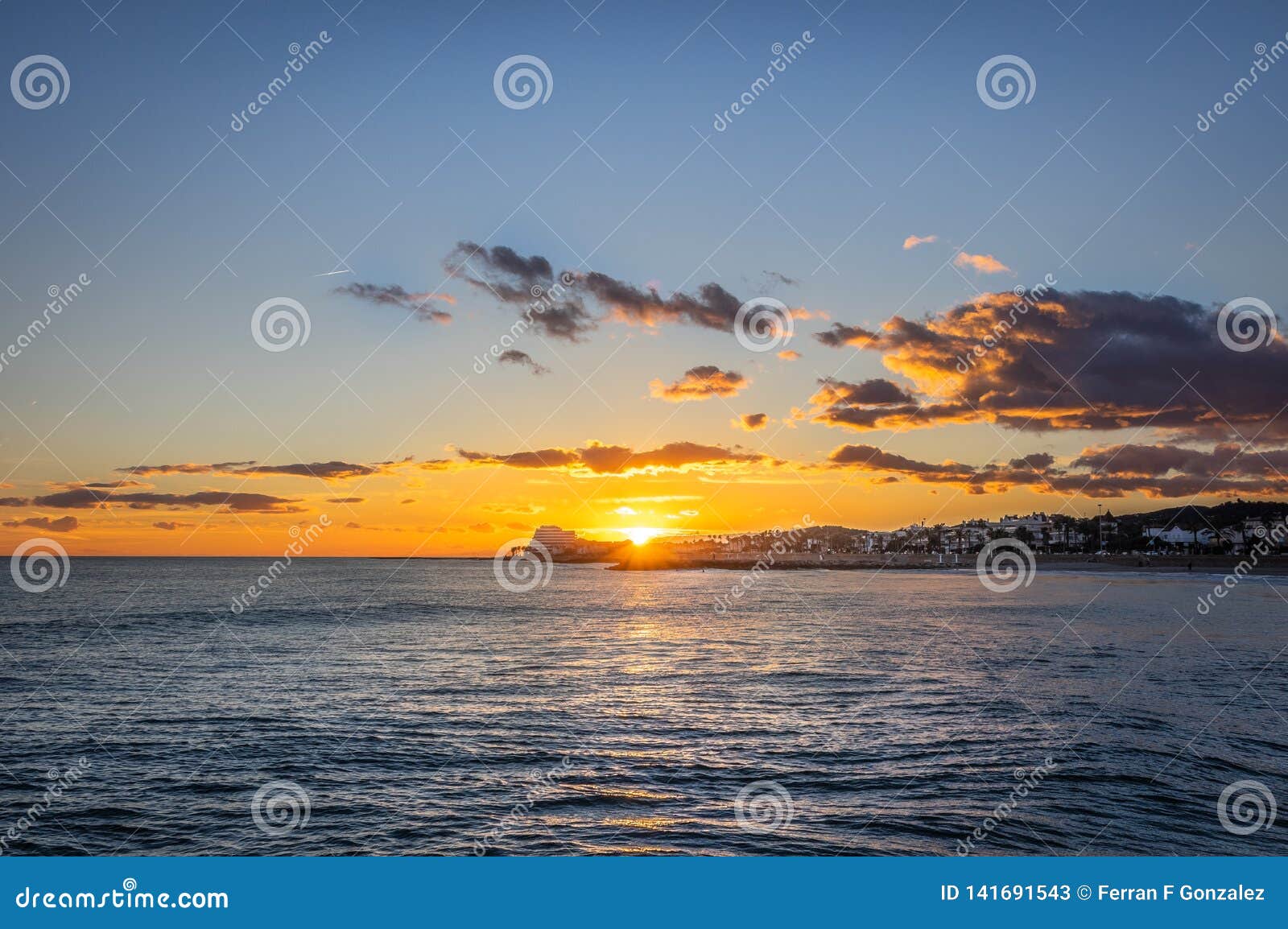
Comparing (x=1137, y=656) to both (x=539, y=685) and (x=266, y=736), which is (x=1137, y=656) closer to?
(x=539, y=685)

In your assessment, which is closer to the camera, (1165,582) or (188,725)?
(188,725)

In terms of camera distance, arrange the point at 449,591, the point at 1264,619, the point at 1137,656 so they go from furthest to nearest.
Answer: the point at 449,591
the point at 1264,619
the point at 1137,656

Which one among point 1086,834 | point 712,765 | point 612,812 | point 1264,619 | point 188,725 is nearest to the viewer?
point 1086,834

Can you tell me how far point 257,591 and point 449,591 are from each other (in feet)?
101

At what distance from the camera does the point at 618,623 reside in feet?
259

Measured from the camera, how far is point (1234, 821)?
20453mm

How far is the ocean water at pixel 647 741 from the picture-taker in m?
19.8

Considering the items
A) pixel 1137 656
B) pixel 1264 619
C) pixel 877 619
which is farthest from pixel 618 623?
pixel 1264 619

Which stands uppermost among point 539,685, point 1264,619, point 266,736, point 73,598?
point 73,598

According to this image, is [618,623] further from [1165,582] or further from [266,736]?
[1165,582]

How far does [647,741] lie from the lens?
1136 inches

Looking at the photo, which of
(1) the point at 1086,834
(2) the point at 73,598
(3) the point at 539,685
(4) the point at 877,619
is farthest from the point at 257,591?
(1) the point at 1086,834

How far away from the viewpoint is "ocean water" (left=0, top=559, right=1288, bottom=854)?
19797 mm

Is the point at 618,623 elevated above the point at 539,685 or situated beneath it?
elevated above
